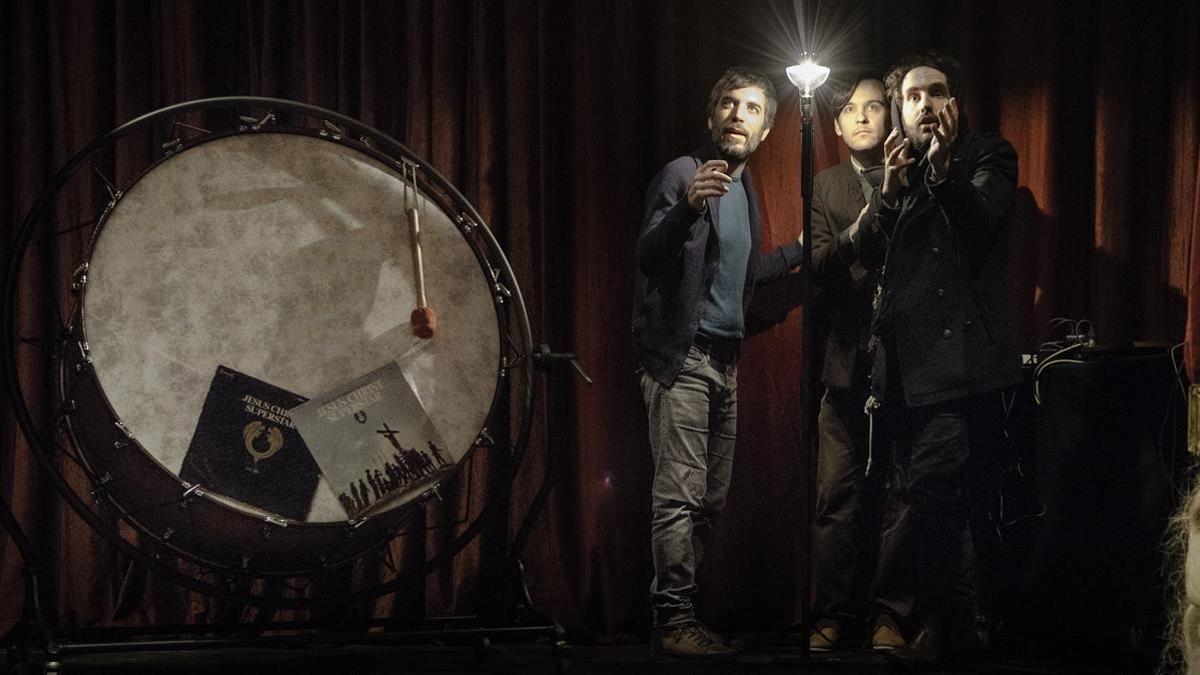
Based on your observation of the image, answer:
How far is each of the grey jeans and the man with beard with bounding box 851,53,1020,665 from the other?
0.49 meters

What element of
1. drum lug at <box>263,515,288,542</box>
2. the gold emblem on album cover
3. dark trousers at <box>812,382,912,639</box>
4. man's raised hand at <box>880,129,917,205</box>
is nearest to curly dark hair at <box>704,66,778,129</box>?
man's raised hand at <box>880,129,917,205</box>

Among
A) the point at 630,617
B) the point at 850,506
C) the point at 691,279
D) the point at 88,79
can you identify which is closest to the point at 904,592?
the point at 850,506

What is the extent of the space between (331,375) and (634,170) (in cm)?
138

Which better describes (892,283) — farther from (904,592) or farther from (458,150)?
(458,150)

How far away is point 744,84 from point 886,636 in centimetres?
165

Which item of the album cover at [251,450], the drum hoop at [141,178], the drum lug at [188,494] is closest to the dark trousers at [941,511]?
the drum hoop at [141,178]

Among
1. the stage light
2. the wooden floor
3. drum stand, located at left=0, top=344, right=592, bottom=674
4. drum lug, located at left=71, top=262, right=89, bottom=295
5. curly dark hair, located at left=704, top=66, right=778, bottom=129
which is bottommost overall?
the wooden floor

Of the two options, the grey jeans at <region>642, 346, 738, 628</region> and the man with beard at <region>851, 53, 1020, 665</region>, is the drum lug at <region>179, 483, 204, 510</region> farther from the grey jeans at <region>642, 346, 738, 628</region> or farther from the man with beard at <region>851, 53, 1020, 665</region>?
the man with beard at <region>851, 53, 1020, 665</region>

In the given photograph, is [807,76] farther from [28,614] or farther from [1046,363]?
[28,614]

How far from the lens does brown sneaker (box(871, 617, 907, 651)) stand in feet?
11.1

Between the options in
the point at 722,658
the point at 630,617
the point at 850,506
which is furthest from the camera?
the point at 630,617

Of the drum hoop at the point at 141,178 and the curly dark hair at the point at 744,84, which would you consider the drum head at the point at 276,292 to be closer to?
the drum hoop at the point at 141,178

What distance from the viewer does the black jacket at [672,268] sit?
3.32 m

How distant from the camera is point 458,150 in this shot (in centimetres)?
380
